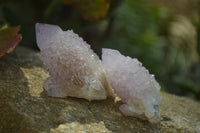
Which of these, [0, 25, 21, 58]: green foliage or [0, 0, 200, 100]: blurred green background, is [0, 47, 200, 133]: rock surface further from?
[0, 0, 200, 100]: blurred green background

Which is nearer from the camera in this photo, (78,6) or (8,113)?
(8,113)

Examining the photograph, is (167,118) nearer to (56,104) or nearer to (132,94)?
(132,94)

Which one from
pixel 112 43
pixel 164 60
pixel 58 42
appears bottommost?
pixel 164 60

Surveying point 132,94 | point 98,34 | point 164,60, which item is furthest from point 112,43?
point 132,94

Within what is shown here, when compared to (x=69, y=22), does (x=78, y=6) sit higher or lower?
higher

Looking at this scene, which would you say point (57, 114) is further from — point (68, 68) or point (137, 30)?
point (137, 30)

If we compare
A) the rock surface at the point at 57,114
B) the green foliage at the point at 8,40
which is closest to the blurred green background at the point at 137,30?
the green foliage at the point at 8,40

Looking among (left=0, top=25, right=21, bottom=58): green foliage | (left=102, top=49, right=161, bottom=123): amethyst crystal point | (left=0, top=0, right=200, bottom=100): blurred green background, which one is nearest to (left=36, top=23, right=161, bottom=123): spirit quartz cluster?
(left=102, top=49, right=161, bottom=123): amethyst crystal point

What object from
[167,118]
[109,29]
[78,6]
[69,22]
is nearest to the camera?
[167,118]
